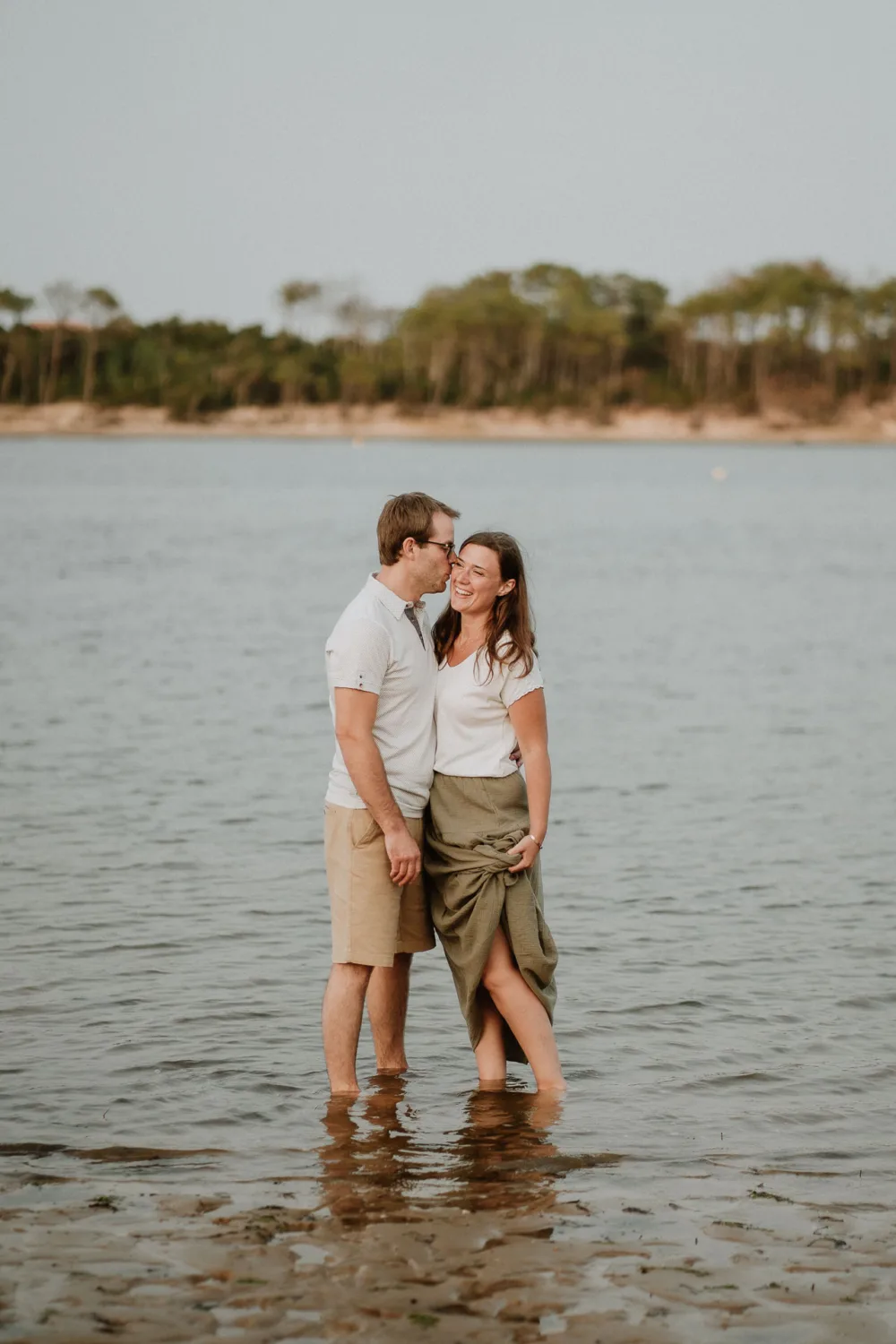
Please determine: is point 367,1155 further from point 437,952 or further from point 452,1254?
point 437,952

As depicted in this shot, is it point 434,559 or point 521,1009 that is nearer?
point 434,559

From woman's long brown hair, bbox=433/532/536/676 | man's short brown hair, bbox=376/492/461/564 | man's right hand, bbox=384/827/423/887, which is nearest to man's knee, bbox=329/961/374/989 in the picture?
man's right hand, bbox=384/827/423/887

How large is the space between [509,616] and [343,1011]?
150 centimetres

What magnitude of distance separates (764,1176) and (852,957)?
3.20 m

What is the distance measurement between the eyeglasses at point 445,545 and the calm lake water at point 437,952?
1.15 feet

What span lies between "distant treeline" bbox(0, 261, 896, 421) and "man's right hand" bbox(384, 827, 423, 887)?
459 feet

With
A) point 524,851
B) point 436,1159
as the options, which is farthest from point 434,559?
point 436,1159

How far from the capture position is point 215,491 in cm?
6912

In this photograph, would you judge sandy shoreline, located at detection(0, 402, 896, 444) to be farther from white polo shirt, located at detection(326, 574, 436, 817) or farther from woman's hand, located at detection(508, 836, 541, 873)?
woman's hand, located at detection(508, 836, 541, 873)

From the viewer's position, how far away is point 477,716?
5.73 metres

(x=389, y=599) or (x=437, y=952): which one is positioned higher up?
(x=389, y=599)

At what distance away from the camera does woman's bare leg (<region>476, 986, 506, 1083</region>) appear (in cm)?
619

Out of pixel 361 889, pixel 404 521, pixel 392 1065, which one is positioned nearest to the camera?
pixel 404 521

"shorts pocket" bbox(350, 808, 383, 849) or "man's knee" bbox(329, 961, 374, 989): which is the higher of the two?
"shorts pocket" bbox(350, 808, 383, 849)
